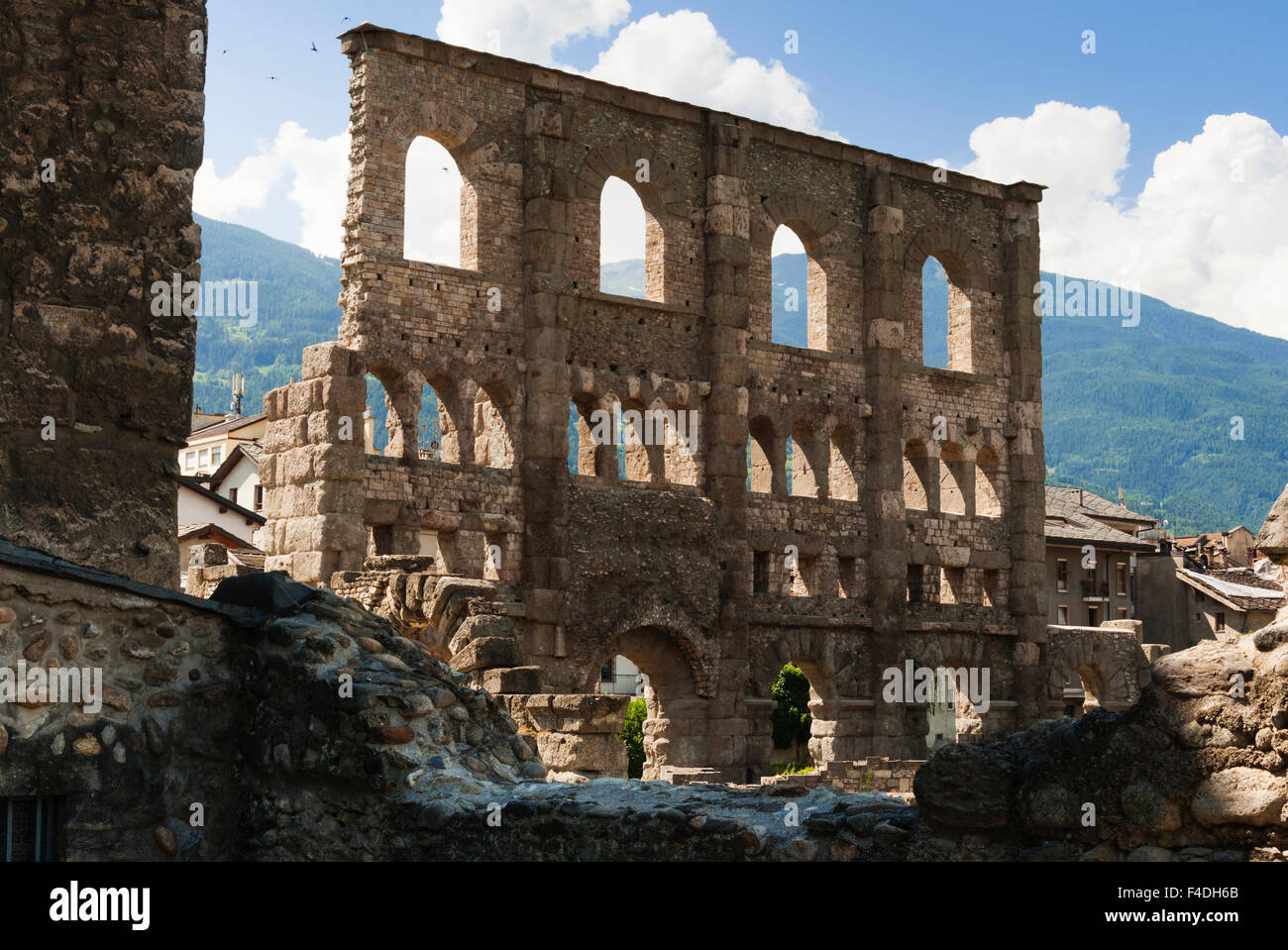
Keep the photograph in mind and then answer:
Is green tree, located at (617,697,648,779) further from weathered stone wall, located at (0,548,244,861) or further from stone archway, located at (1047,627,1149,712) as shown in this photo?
weathered stone wall, located at (0,548,244,861)

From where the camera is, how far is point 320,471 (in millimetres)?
24234

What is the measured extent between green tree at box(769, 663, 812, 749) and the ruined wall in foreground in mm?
44807

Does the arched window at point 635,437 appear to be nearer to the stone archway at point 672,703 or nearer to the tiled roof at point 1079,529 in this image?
the stone archway at point 672,703

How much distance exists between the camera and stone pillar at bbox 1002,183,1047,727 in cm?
3284

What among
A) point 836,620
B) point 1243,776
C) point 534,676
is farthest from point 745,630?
point 1243,776

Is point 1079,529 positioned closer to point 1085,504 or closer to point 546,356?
point 1085,504

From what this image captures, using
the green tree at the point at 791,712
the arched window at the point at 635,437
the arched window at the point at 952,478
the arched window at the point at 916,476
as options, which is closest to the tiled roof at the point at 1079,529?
the green tree at the point at 791,712

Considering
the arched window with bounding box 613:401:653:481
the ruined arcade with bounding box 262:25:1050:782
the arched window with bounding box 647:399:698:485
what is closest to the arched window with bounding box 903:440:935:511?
the ruined arcade with bounding box 262:25:1050:782

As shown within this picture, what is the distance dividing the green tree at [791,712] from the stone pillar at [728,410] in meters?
24.1

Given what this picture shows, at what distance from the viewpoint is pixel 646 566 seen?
2697 cm

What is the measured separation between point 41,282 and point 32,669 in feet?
7.23

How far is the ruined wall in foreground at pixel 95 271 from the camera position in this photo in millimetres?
7828

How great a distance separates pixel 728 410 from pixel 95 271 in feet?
69.1

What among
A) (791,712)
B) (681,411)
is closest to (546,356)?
(681,411)
